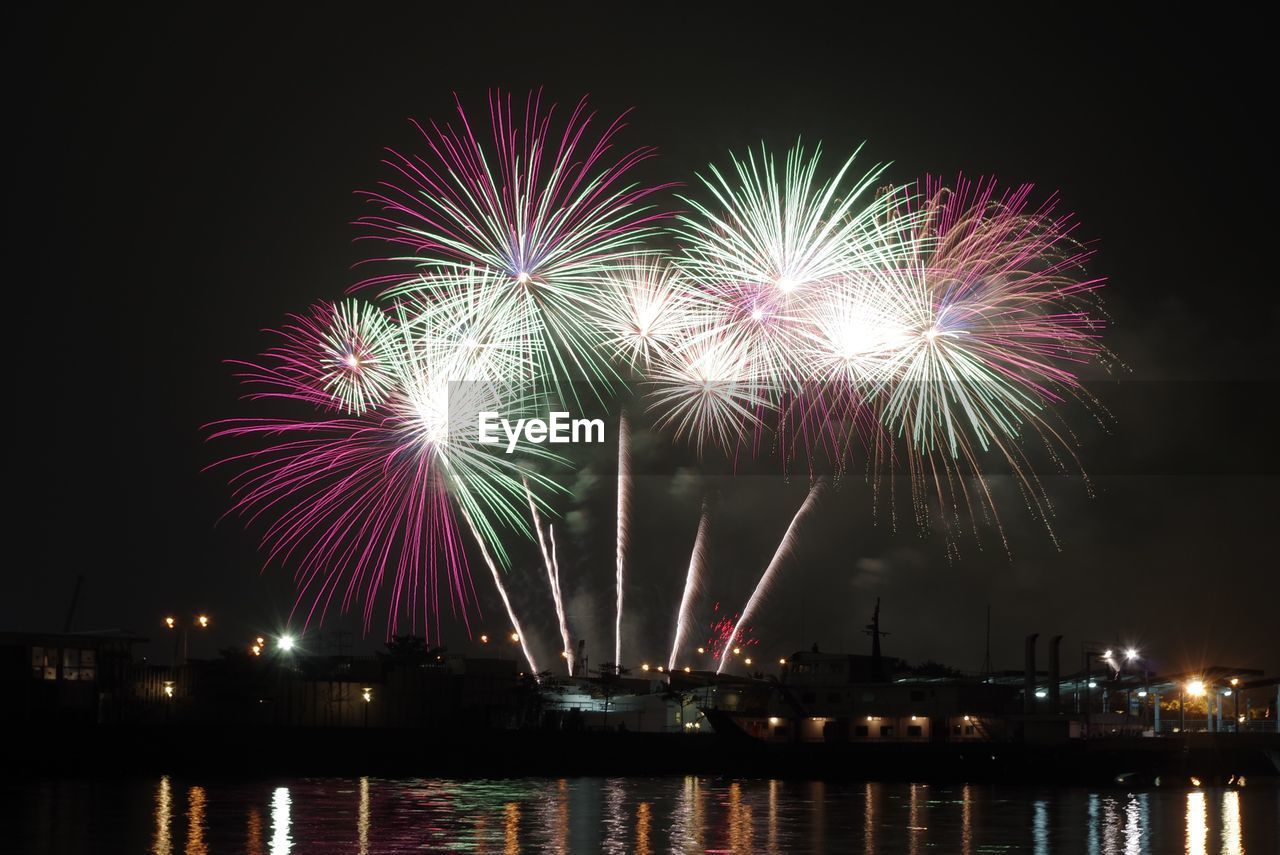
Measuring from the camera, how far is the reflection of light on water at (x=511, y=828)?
32688 mm

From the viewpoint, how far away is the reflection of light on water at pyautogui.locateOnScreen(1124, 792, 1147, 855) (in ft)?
117

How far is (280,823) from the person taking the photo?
37.2m

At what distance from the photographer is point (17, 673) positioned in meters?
65.2

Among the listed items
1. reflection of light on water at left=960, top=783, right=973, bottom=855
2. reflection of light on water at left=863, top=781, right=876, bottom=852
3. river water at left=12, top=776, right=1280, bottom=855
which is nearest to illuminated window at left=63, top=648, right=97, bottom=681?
river water at left=12, top=776, right=1280, bottom=855

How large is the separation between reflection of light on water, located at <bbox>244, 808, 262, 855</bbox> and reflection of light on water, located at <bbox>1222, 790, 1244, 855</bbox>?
74.7 feet

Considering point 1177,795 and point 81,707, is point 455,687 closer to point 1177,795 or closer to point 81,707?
point 81,707

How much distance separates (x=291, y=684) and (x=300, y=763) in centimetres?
1008

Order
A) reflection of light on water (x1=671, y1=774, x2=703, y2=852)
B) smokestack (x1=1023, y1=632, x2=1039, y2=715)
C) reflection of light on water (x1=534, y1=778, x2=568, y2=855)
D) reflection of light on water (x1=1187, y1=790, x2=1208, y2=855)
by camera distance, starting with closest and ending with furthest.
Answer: reflection of light on water (x1=534, y1=778, x2=568, y2=855) < reflection of light on water (x1=671, y1=774, x2=703, y2=852) < reflection of light on water (x1=1187, y1=790, x2=1208, y2=855) < smokestack (x1=1023, y1=632, x2=1039, y2=715)

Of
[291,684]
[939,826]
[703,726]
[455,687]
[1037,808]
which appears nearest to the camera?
[939,826]

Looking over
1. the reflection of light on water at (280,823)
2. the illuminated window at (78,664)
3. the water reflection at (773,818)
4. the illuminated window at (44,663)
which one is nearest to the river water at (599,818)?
the reflection of light on water at (280,823)

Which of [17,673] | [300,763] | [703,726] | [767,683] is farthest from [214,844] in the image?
[703,726]

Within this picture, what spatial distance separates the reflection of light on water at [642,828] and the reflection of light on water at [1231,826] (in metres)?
14.0

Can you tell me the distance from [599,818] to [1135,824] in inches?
630

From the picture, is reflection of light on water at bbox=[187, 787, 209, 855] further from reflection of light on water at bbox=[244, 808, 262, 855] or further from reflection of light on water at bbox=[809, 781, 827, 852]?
reflection of light on water at bbox=[809, 781, 827, 852]
